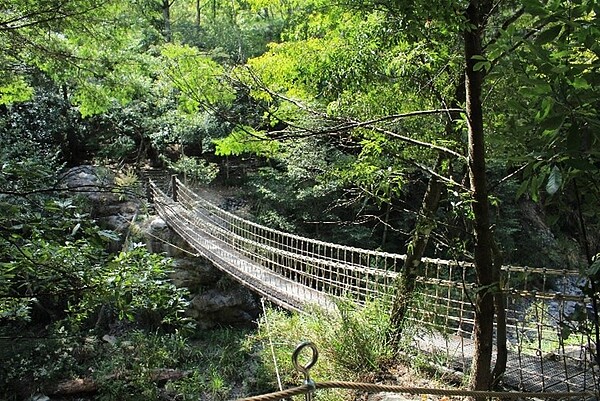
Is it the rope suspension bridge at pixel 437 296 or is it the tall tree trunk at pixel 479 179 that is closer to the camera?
the tall tree trunk at pixel 479 179

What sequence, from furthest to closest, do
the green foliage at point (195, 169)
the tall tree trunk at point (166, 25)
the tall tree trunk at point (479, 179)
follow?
the tall tree trunk at point (166, 25), the green foliage at point (195, 169), the tall tree trunk at point (479, 179)

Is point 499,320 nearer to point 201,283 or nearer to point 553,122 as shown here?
point 553,122

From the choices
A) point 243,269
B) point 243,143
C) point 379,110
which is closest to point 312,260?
point 243,269

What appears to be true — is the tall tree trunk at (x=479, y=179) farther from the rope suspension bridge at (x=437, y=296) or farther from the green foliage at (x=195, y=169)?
Result: the green foliage at (x=195, y=169)

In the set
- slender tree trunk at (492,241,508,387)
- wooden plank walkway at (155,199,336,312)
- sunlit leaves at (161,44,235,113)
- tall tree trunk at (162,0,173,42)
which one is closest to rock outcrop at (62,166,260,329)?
wooden plank walkway at (155,199,336,312)

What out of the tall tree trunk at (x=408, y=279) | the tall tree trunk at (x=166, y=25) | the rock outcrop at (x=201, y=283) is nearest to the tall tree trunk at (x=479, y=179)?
the tall tree trunk at (x=408, y=279)

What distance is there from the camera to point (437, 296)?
2.61 m

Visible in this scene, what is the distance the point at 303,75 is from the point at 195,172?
620 centimetres

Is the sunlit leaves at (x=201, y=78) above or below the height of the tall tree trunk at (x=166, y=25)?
below

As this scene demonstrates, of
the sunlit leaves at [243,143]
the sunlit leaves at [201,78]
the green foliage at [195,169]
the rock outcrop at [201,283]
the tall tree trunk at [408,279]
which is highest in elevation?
the sunlit leaves at [201,78]

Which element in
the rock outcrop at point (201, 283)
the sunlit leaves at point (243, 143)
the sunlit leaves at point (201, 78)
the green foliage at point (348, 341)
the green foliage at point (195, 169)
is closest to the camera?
the sunlit leaves at point (243, 143)

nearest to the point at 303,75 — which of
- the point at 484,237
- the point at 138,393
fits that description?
the point at 484,237

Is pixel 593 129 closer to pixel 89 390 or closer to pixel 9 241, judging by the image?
pixel 9 241

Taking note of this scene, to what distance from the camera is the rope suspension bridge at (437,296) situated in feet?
6.42
